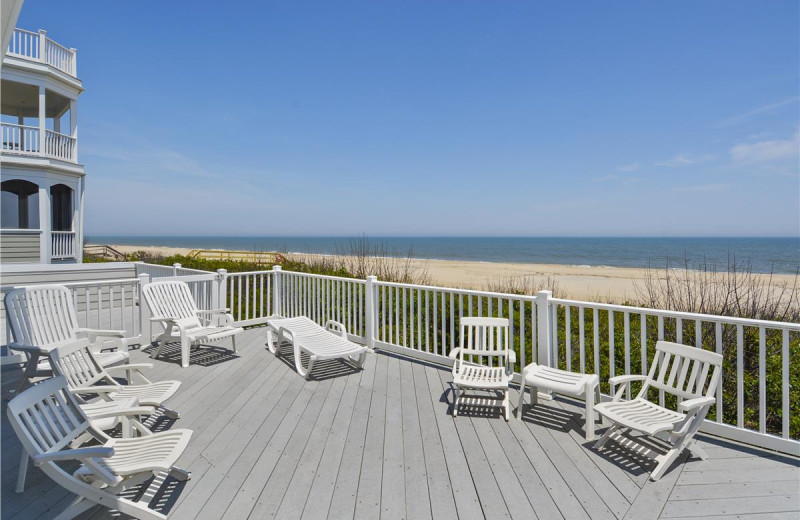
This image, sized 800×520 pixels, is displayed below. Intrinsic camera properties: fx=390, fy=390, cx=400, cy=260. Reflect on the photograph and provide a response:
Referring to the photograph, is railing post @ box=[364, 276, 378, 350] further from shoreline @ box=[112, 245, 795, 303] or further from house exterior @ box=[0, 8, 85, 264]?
house exterior @ box=[0, 8, 85, 264]

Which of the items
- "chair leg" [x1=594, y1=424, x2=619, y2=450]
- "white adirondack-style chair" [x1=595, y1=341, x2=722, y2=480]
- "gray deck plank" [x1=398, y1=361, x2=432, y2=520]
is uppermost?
"white adirondack-style chair" [x1=595, y1=341, x2=722, y2=480]

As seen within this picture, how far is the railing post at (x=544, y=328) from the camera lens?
12.5 feet

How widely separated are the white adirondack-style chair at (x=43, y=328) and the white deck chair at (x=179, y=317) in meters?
0.71

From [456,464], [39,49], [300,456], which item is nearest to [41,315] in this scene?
[300,456]

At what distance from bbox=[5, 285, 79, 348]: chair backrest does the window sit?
10.0 meters

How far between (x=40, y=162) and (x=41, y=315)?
945cm

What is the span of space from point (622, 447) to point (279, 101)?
1523 centimetres

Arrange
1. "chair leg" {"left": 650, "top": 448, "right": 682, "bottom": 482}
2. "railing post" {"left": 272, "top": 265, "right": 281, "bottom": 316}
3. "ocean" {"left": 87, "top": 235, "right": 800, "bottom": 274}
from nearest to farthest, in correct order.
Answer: "chair leg" {"left": 650, "top": 448, "right": 682, "bottom": 482} → "railing post" {"left": 272, "top": 265, "right": 281, "bottom": 316} → "ocean" {"left": 87, "top": 235, "right": 800, "bottom": 274}

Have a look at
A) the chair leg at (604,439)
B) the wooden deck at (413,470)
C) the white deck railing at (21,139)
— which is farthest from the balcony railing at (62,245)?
the chair leg at (604,439)

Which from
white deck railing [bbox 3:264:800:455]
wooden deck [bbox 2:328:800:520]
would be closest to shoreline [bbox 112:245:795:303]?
white deck railing [bbox 3:264:800:455]

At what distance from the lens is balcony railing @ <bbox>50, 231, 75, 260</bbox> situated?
11172mm

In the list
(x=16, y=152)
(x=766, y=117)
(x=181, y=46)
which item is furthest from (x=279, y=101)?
(x=766, y=117)

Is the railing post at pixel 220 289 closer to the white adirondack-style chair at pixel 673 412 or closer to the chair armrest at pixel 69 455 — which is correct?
the chair armrest at pixel 69 455

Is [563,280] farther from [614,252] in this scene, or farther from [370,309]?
[614,252]
